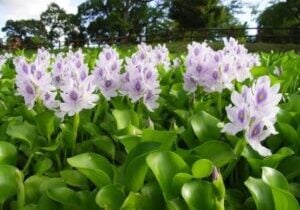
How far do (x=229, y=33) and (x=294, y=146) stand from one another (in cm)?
3324

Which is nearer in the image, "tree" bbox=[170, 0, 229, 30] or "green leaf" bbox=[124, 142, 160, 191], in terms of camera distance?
"green leaf" bbox=[124, 142, 160, 191]

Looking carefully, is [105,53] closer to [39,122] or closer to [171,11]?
[39,122]

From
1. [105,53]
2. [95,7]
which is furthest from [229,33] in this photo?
[105,53]

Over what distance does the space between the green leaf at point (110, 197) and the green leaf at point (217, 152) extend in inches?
11.9

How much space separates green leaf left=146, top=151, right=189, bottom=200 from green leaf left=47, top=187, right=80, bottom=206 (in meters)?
0.22

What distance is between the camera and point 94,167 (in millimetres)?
1435

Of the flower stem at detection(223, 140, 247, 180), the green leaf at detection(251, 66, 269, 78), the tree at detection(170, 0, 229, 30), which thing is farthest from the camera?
the tree at detection(170, 0, 229, 30)

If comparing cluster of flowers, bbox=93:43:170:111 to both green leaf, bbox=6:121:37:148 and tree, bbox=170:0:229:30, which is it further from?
tree, bbox=170:0:229:30

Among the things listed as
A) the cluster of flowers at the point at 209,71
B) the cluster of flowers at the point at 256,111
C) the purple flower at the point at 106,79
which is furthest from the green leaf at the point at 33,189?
the cluster of flowers at the point at 209,71

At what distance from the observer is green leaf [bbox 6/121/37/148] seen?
5.71 ft

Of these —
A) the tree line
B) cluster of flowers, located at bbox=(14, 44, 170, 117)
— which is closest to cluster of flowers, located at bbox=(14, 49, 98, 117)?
cluster of flowers, located at bbox=(14, 44, 170, 117)

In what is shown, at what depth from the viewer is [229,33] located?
34312 mm

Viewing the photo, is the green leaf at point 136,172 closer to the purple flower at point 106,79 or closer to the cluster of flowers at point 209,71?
the purple flower at point 106,79

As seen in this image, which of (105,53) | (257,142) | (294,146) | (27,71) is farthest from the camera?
(105,53)
